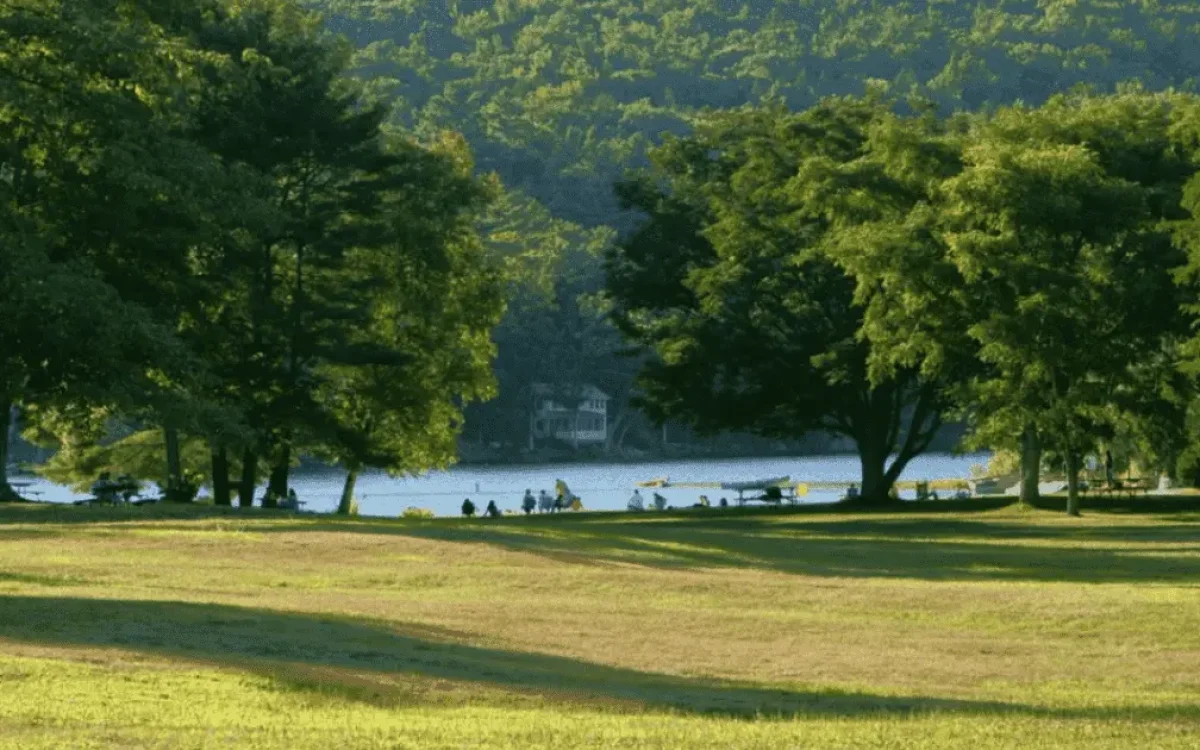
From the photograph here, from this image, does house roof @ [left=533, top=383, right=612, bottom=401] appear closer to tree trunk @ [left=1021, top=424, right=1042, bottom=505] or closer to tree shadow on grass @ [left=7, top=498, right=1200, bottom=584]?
tree trunk @ [left=1021, top=424, right=1042, bottom=505]

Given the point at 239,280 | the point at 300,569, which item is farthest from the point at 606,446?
the point at 300,569

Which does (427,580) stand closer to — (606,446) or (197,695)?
(197,695)

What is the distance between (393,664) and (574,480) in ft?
394

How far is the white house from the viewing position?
15800cm

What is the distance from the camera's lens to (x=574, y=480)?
142m

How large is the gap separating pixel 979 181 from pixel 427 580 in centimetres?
2900

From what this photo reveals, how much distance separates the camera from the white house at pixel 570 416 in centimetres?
15800

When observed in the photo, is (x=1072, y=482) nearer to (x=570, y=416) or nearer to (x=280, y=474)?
(x=280, y=474)

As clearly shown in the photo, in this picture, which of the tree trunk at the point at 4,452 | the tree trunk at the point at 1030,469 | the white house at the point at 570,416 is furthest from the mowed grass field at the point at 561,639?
the white house at the point at 570,416

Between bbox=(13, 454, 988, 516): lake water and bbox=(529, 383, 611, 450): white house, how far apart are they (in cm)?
325

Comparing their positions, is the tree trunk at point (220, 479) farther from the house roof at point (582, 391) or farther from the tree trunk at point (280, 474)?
the house roof at point (582, 391)

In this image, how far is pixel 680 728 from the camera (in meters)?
17.5

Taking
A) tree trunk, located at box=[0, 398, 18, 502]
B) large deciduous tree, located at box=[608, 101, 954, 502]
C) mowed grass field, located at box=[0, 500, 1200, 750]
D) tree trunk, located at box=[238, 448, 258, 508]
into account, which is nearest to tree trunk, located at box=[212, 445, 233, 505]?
tree trunk, located at box=[238, 448, 258, 508]

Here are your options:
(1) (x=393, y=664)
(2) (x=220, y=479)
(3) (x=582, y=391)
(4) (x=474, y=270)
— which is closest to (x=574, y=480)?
(3) (x=582, y=391)
